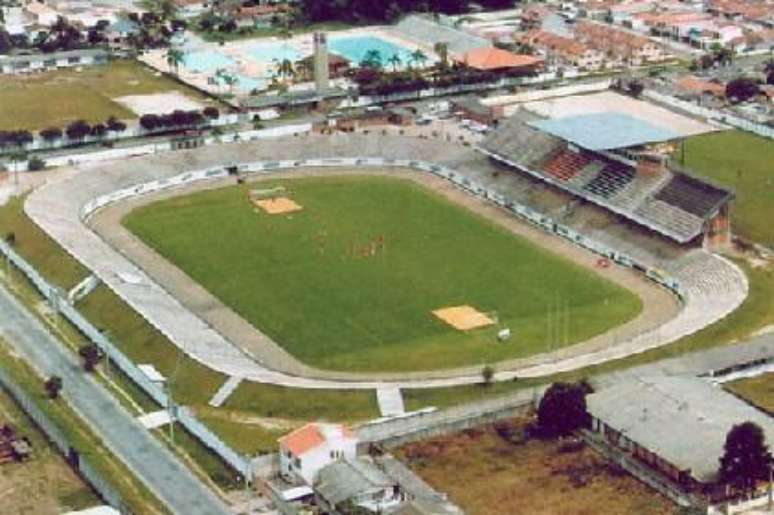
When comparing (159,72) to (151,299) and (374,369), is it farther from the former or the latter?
(374,369)

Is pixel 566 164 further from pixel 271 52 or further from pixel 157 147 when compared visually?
pixel 271 52

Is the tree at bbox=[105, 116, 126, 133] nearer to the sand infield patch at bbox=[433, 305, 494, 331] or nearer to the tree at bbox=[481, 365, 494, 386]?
the sand infield patch at bbox=[433, 305, 494, 331]

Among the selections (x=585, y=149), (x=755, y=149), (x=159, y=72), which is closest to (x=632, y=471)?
(x=585, y=149)

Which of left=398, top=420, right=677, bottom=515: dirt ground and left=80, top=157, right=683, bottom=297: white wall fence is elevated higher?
left=398, top=420, right=677, bottom=515: dirt ground

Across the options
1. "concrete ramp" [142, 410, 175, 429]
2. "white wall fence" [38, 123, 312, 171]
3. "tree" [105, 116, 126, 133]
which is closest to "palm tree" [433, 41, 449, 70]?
"white wall fence" [38, 123, 312, 171]

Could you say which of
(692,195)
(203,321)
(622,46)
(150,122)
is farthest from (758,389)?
(622,46)

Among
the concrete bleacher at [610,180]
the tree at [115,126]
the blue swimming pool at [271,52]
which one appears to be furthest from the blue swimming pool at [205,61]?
the concrete bleacher at [610,180]
